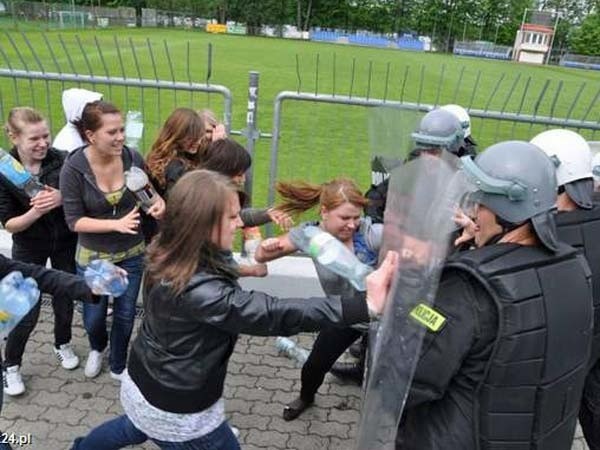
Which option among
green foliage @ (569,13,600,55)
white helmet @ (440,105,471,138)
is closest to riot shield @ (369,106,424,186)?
white helmet @ (440,105,471,138)

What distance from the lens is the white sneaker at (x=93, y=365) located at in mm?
4055

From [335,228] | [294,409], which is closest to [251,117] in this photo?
[335,228]

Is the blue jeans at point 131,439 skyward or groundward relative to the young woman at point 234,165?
groundward

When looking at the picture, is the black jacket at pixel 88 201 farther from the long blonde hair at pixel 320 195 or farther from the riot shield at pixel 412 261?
the riot shield at pixel 412 261

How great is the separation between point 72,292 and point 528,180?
223cm

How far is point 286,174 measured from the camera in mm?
8461

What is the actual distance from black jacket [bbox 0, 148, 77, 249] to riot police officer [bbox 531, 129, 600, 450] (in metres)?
2.93

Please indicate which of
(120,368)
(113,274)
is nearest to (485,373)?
(113,274)

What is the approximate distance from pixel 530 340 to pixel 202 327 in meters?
1.24

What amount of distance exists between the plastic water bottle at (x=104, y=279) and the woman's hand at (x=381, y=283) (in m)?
1.49

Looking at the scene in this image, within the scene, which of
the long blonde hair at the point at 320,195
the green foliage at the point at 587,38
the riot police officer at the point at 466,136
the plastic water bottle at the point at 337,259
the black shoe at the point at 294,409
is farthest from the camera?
the green foliage at the point at 587,38

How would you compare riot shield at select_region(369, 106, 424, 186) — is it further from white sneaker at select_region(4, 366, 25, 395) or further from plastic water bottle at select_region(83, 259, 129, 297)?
white sneaker at select_region(4, 366, 25, 395)

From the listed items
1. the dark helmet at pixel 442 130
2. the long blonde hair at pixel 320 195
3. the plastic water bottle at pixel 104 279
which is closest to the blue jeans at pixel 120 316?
the plastic water bottle at pixel 104 279

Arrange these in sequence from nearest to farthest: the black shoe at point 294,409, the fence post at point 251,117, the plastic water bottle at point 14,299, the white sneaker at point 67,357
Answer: the plastic water bottle at point 14,299 < the black shoe at point 294,409 < the white sneaker at point 67,357 < the fence post at point 251,117
